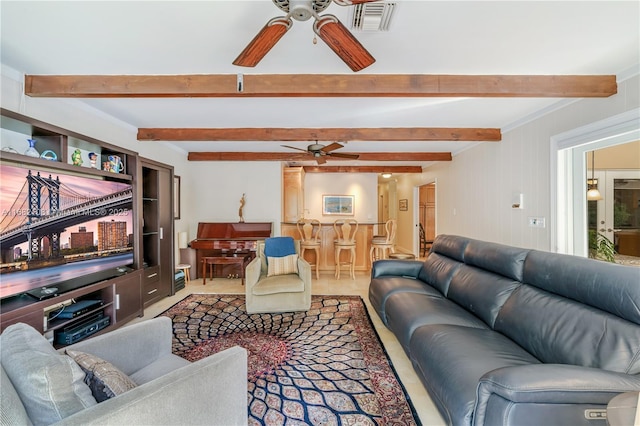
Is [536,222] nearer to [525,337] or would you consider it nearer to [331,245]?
[525,337]

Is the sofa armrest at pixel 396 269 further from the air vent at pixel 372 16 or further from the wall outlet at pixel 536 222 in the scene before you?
the air vent at pixel 372 16

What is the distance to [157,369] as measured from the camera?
1502mm

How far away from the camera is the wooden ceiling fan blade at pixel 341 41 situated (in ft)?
4.55

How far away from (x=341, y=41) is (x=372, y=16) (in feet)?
1.04

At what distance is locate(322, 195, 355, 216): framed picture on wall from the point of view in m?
7.61

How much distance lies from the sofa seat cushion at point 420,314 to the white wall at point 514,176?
184cm

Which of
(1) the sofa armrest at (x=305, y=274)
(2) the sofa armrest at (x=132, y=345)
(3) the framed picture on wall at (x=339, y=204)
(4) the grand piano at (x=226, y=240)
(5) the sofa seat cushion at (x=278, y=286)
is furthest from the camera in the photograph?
(3) the framed picture on wall at (x=339, y=204)

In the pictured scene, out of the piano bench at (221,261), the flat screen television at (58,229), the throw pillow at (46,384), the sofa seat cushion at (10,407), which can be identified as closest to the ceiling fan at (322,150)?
the piano bench at (221,261)

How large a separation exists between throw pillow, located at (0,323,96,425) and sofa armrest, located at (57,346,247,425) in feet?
0.28

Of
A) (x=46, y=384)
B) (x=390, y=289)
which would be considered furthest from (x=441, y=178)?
(x=46, y=384)

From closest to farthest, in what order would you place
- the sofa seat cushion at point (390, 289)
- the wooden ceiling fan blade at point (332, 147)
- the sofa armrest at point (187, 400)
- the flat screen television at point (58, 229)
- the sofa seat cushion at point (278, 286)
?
1. the sofa armrest at point (187, 400)
2. the flat screen television at point (58, 229)
3. the sofa seat cushion at point (390, 289)
4. the sofa seat cushion at point (278, 286)
5. the wooden ceiling fan blade at point (332, 147)

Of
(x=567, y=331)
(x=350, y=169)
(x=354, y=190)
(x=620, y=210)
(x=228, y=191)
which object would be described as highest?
(x=350, y=169)

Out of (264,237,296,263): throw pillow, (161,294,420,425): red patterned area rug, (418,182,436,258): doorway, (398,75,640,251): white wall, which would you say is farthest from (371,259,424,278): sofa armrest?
(418,182,436,258): doorway

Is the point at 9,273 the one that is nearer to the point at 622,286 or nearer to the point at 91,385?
the point at 91,385
